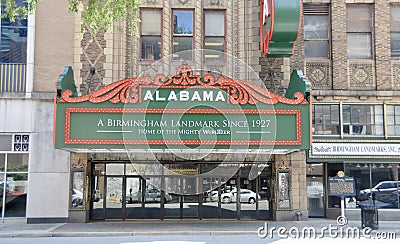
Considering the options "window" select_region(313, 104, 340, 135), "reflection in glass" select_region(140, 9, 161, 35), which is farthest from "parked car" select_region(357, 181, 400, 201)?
"reflection in glass" select_region(140, 9, 161, 35)

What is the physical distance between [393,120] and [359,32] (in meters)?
4.04

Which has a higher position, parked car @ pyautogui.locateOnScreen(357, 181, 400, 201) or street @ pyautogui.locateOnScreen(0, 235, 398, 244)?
parked car @ pyautogui.locateOnScreen(357, 181, 400, 201)

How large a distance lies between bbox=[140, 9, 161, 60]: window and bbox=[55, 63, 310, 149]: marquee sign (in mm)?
3965

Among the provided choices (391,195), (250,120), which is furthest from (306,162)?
(250,120)

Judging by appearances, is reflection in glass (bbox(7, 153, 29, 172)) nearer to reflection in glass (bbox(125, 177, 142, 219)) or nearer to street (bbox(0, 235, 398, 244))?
reflection in glass (bbox(125, 177, 142, 219))

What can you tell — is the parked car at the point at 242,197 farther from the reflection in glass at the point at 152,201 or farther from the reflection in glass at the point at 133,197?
the reflection in glass at the point at 133,197

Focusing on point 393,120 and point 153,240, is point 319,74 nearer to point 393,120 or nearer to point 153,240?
point 393,120

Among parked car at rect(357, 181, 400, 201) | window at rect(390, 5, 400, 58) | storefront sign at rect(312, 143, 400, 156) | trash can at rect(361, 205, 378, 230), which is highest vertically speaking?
window at rect(390, 5, 400, 58)

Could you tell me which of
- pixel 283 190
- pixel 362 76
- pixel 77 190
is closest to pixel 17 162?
pixel 77 190

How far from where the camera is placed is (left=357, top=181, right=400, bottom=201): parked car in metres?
→ 18.2

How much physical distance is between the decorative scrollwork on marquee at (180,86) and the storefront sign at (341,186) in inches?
161

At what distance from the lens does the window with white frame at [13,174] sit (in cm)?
1708

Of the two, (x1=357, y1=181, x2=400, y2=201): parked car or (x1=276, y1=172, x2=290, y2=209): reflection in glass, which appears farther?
(x1=357, y1=181, x2=400, y2=201): parked car

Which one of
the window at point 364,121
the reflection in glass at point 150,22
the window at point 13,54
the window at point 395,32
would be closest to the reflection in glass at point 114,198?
the window at point 13,54
